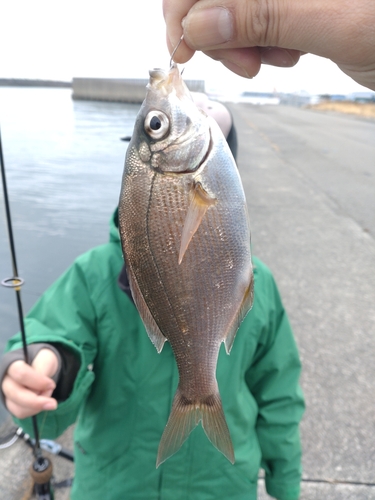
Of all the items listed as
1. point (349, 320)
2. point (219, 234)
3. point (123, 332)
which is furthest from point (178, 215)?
point (349, 320)

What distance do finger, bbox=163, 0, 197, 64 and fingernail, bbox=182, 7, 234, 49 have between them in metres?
0.06

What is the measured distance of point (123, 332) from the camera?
71.5 inches

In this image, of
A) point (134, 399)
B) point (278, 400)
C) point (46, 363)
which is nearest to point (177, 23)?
point (46, 363)

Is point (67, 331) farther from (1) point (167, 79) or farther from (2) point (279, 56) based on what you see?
(2) point (279, 56)

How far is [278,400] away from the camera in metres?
1.94

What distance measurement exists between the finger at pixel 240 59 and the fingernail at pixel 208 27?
0.13 meters

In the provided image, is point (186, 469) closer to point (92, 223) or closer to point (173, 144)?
point (173, 144)

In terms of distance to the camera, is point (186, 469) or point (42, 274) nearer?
point (186, 469)

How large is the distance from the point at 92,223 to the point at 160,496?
4.81m

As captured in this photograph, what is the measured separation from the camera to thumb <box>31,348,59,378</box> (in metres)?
1.52

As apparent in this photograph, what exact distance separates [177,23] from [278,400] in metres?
1.57

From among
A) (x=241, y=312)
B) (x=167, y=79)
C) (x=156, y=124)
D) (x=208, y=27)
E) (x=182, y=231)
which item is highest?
(x=208, y=27)

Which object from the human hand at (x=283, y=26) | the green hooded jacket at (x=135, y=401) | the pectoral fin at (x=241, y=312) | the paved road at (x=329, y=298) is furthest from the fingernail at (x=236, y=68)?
the paved road at (x=329, y=298)

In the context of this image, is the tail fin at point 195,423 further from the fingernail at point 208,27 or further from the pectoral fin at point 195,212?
the fingernail at point 208,27
